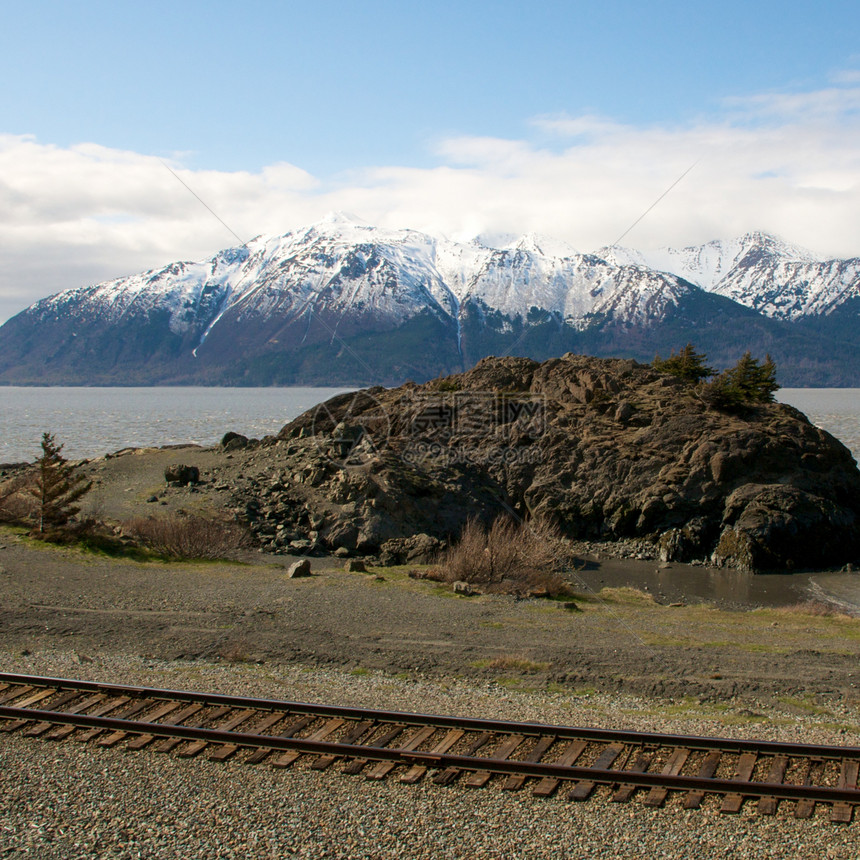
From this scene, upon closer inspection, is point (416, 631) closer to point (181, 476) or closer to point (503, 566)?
point (503, 566)

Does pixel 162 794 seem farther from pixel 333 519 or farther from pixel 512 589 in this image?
pixel 333 519

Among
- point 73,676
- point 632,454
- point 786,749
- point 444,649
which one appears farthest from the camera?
point 632,454

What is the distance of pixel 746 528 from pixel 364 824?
21323mm

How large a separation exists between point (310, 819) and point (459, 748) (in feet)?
6.26

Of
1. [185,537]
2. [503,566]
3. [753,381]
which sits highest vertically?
[753,381]

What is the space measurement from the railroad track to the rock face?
13.6m

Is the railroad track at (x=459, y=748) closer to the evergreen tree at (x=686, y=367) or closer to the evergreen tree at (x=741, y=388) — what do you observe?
the evergreen tree at (x=741, y=388)

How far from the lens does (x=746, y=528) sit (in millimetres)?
25219

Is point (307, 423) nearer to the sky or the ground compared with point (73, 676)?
nearer to the sky

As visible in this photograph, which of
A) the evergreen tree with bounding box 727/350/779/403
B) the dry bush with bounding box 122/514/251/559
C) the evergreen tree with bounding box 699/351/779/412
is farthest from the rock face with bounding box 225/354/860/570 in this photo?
the evergreen tree with bounding box 727/350/779/403

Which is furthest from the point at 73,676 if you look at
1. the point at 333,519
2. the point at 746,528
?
the point at 746,528

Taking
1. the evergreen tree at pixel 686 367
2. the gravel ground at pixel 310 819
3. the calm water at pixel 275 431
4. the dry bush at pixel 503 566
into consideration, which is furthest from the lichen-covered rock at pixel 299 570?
the evergreen tree at pixel 686 367

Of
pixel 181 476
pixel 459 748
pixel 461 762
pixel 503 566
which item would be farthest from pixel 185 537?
pixel 461 762

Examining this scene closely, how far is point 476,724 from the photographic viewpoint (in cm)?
870
